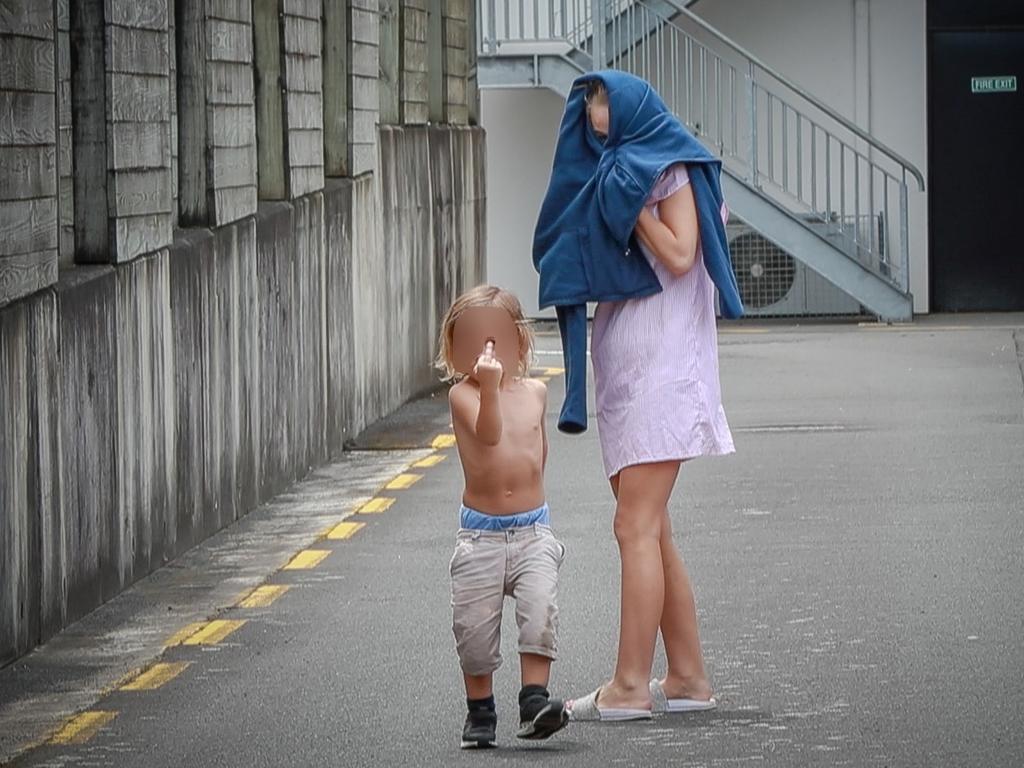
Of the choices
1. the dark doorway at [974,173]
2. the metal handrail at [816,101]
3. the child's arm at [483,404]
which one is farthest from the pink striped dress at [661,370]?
the dark doorway at [974,173]

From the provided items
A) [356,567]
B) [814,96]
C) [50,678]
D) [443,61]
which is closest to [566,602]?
[356,567]

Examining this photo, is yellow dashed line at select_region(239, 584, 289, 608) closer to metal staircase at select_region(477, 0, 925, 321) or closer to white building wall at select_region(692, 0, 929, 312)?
metal staircase at select_region(477, 0, 925, 321)

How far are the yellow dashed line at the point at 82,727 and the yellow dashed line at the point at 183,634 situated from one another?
114 cm

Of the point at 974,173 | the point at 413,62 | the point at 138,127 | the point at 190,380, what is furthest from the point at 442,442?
the point at 974,173

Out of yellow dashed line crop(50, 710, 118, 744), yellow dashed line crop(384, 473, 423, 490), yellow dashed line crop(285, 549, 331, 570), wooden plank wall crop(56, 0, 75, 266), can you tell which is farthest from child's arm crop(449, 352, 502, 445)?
yellow dashed line crop(384, 473, 423, 490)

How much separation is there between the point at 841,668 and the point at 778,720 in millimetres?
793

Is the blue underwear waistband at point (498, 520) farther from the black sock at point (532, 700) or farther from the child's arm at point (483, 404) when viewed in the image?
the black sock at point (532, 700)

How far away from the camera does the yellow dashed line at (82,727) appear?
7215 millimetres

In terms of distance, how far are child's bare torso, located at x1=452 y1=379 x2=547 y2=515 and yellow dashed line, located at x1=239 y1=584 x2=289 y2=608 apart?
2814 mm

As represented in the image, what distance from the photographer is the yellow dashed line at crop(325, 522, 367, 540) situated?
11164 mm

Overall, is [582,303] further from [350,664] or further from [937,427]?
[937,427]

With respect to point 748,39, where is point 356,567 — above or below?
below

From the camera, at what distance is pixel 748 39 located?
24.9m

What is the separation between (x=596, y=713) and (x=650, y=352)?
3.50ft
